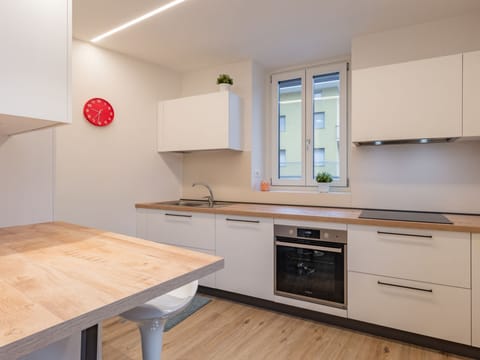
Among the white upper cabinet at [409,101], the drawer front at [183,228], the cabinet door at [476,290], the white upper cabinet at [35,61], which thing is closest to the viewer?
the white upper cabinet at [35,61]

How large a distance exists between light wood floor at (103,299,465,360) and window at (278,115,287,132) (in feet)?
6.30

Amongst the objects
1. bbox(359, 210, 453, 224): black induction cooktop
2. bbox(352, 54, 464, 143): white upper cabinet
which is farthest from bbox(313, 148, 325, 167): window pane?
bbox(359, 210, 453, 224): black induction cooktop

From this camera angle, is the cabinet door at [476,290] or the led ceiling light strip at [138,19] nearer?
the cabinet door at [476,290]

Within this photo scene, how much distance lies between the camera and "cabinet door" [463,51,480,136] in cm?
191

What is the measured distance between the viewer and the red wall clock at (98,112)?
2.63 meters

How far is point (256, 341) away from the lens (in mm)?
2010

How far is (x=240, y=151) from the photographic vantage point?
3.17 m

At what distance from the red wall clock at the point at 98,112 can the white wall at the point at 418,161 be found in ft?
7.50

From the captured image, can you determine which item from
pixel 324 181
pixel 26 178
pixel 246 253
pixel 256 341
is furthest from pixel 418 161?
pixel 26 178

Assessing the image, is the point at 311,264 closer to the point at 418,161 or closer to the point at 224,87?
the point at 418,161

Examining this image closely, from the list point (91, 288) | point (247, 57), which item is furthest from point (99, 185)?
point (91, 288)

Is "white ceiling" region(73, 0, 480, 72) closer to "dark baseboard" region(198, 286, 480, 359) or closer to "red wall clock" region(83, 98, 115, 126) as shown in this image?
"red wall clock" region(83, 98, 115, 126)

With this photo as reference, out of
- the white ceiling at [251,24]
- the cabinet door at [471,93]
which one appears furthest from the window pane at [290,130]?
the cabinet door at [471,93]

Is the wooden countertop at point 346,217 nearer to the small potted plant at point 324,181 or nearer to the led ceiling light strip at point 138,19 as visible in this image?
the small potted plant at point 324,181
